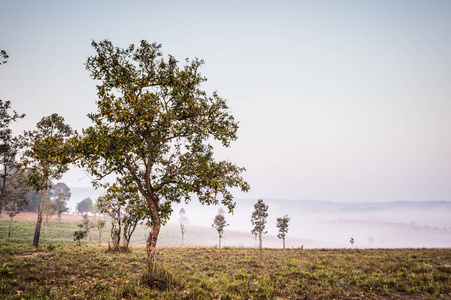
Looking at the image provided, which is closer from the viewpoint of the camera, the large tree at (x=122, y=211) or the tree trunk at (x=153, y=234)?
the tree trunk at (x=153, y=234)

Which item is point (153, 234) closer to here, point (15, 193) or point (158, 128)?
point (158, 128)

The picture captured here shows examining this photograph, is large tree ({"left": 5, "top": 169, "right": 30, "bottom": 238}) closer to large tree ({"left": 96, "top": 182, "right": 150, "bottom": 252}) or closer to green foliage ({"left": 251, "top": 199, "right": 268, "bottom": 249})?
large tree ({"left": 96, "top": 182, "right": 150, "bottom": 252})

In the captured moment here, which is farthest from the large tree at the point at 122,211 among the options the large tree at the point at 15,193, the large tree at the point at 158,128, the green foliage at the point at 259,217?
the green foliage at the point at 259,217

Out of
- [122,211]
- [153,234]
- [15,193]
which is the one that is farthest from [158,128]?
[15,193]

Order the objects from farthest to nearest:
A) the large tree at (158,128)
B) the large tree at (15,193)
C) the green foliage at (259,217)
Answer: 1. the green foliage at (259,217)
2. the large tree at (15,193)
3. the large tree at (158,128)

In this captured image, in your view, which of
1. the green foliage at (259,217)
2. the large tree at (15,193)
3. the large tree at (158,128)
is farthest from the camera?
the green foliage at (259,217)

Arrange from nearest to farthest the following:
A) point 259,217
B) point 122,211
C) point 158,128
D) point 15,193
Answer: point 158,128 < point 122,211 < point 15,193 < point 259,217

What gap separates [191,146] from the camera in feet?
43.4

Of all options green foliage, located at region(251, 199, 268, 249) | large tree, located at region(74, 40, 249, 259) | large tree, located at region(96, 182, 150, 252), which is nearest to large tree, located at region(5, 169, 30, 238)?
large tree, located at region(96, 182, 150, 252)

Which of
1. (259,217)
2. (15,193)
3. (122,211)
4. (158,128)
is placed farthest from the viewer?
(259,217)

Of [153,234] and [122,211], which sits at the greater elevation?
[153,234]

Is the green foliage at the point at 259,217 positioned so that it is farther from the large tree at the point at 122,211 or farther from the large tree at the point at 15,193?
the large tree at the point at 15,193

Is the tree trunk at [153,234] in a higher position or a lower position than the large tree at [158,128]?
lower

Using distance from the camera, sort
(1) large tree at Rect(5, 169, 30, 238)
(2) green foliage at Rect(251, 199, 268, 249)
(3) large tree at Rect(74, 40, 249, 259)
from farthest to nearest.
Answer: (2) green foliage at Rect(251, 199, 268, 249)
(1) large tree at Rect(5, 169, 30, 238)
(3) large tree at Rect(74, 40, 249, 259)
